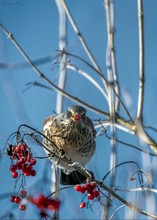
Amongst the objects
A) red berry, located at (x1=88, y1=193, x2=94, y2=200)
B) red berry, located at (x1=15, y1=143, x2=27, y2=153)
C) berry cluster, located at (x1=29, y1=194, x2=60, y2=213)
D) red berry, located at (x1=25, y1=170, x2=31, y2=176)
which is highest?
red berry, located at (x1=15, y1=143, x2=27, y2=153)

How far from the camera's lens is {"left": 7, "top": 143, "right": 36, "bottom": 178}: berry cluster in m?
2.70

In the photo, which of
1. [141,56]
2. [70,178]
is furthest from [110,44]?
[70,178]

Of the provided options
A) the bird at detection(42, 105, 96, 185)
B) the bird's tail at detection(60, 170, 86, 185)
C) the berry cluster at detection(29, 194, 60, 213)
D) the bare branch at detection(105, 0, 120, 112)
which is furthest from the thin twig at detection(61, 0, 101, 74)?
the bird's tail at detection(60, 170, 86, 185)

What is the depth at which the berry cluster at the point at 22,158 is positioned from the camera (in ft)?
8.84

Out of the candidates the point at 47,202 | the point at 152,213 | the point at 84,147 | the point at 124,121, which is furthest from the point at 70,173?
the point at 47,202

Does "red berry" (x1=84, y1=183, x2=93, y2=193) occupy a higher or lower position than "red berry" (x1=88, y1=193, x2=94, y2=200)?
higher

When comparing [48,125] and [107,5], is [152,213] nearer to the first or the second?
[107,5]

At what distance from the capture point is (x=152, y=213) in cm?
222

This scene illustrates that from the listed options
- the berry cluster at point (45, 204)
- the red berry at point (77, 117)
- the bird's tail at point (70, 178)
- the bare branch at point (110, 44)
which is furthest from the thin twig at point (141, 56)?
the bird's tail at point (70, 178)

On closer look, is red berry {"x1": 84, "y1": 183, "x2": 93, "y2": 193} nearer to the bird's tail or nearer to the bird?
the bird

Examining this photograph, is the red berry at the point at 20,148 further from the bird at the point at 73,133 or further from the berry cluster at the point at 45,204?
the bird at the point at 73,133

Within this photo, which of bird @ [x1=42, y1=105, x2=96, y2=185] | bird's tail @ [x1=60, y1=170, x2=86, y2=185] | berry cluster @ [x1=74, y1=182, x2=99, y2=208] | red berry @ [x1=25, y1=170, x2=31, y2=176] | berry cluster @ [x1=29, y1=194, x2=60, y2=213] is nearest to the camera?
berry cluster @ [x1=29, y1=194, x2=60, y2=213]

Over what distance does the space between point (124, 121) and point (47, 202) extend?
138 centimetres

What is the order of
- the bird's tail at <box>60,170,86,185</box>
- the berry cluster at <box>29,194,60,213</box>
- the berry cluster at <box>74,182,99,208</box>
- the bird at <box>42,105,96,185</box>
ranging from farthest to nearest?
1. the bird's tail at <box>60,170,86,185</box>
2. the bird at <box>42,105,96,185</box>
3. the berry cluster at <box>74,182,99,208</box>
4. the berry cluster at <box>29,194,60,213</box>
